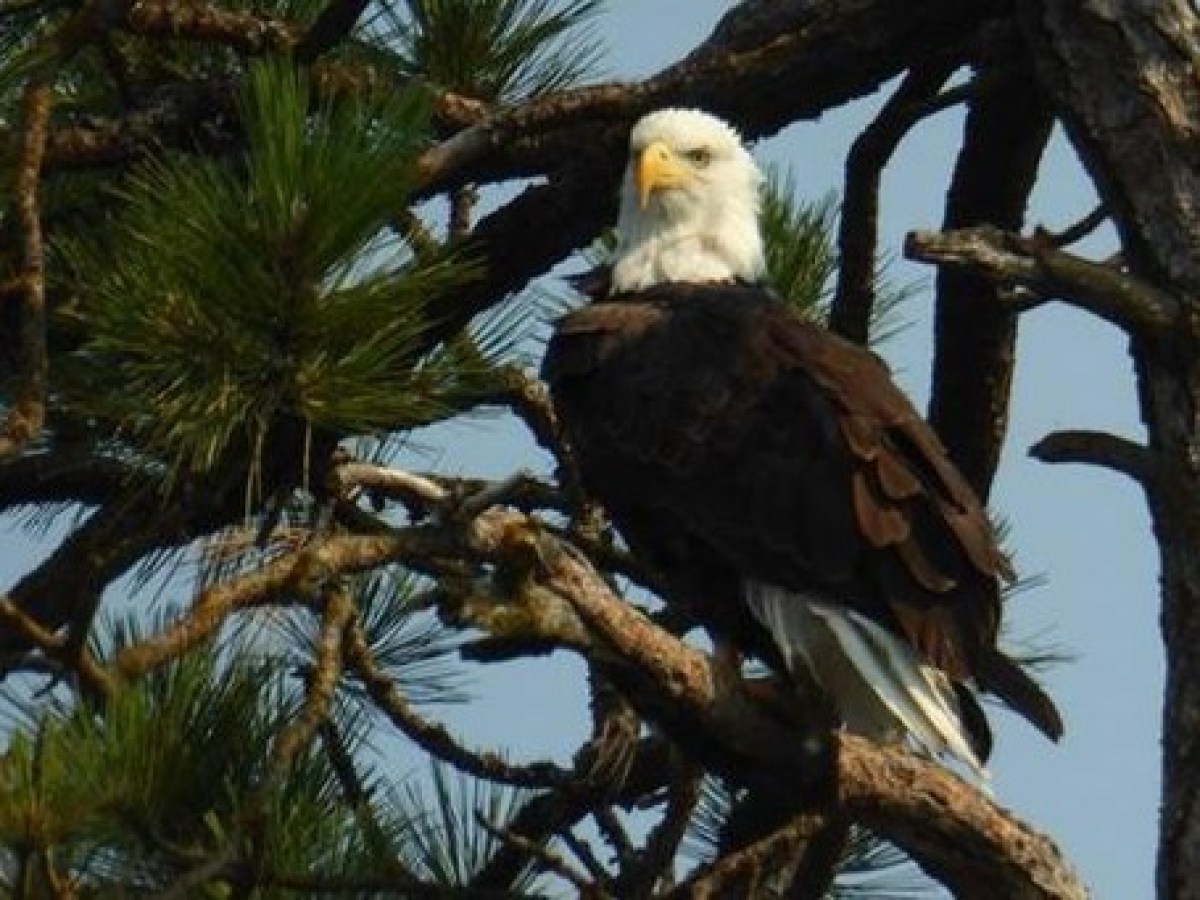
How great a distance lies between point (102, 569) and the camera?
11.8 ft

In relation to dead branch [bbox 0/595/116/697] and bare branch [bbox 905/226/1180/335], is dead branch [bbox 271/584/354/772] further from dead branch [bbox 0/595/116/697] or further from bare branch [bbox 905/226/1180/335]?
bare branch [bbox 905/226/1180/335]

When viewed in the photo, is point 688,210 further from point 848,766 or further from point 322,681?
point 322,681

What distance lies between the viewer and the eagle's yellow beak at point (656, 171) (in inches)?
199

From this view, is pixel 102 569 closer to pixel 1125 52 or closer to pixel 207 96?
pixel 207 96

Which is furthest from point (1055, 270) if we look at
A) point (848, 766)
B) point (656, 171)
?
point (656, 171)

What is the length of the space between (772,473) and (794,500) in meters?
0.08

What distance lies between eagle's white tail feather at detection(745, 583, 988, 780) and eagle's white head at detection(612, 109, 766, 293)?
842 millimetres

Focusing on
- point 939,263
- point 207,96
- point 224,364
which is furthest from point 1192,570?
point 207,96

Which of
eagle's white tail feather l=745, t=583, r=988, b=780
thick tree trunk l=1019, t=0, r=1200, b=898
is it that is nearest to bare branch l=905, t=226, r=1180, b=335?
thick tree trunk l=1019, t=0, r=1200, b=898

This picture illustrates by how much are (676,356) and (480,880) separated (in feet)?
3.54

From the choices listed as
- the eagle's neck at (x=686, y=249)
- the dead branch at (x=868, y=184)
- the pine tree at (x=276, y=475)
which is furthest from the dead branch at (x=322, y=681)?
the eagle's neck at (x=686, y=249)

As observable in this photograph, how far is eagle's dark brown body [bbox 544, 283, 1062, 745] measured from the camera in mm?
4223

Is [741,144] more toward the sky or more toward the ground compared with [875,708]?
more toward the sky

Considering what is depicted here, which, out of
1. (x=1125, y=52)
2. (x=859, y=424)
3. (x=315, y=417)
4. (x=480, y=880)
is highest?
(x=1125, y=52)
